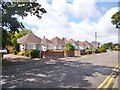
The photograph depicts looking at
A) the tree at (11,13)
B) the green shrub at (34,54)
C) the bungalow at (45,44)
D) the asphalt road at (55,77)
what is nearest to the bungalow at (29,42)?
the bungalow at (45,44)

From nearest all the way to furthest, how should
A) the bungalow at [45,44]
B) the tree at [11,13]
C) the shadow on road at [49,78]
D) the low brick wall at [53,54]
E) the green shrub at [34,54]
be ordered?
the shadow on road at [49,78], the tree at [11,13], the green shrub at [34,54], the low brick wall at [53,54], the bungalow at [45,44]

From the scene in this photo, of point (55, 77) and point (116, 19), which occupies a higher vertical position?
point (116, 19)

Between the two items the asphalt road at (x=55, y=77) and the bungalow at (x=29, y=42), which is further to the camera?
the bungalow at (x=29, y=42)

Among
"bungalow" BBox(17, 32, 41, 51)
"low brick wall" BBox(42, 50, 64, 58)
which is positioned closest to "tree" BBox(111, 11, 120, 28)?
"low brick wall" BBox(42, 50, 64, 58)

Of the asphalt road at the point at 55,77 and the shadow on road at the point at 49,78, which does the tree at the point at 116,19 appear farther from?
the shadow on road at the point at 49,78

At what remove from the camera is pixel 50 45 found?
257ft

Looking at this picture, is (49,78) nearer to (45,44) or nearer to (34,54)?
(34,54)

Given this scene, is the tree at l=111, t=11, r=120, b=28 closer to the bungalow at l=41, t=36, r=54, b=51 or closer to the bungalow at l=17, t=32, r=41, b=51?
the bungalow at l=17, t=32, r=41, b=51

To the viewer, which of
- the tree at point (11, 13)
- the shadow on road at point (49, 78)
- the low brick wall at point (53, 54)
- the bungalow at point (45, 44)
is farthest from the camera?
the bungalow at point (45, 44)

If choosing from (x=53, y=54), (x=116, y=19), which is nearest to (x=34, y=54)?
(x=53, y=54)

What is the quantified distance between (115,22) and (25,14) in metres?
21.1

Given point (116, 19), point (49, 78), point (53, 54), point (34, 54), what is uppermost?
point (116, 19)

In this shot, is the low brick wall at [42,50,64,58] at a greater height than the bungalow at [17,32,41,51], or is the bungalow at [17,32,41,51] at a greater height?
the bungalow at [17,32,41,51]

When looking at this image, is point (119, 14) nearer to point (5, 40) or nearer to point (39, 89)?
point (5, 40)
